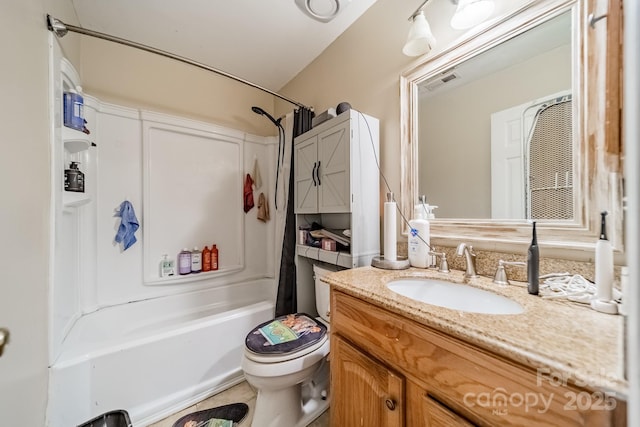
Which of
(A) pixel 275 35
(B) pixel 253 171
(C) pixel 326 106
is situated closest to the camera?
(A) pixel 275 35

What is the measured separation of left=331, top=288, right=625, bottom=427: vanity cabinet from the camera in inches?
15.9

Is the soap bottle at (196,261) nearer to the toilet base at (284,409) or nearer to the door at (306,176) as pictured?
the door at (306,176)

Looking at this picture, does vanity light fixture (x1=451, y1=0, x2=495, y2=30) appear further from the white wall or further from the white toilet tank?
the white wall

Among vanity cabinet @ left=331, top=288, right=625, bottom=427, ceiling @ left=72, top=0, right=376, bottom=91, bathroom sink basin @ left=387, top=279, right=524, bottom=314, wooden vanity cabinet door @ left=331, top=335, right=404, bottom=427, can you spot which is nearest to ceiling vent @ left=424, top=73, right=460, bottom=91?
ceiling @ left=72, top=0, right=376, bottom=91

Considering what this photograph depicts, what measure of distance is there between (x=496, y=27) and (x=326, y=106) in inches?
44.3

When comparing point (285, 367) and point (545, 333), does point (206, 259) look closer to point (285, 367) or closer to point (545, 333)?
point (285, 367)

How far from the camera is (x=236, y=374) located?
62.5 inches

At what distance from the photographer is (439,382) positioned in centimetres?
58

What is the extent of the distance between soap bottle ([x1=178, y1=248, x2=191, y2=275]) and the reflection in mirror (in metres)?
1.95

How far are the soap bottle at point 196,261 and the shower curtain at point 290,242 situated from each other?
842 mm

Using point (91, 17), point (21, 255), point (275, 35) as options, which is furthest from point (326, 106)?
point (21, 255)

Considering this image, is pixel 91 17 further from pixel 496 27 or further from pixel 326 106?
pixel 496 27

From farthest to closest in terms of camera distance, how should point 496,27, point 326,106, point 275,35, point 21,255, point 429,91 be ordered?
point 326,106 → point 275,35 → point 429,91 → point 496,27 → point 21,255

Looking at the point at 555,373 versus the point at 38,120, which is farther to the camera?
the point at 38,120
